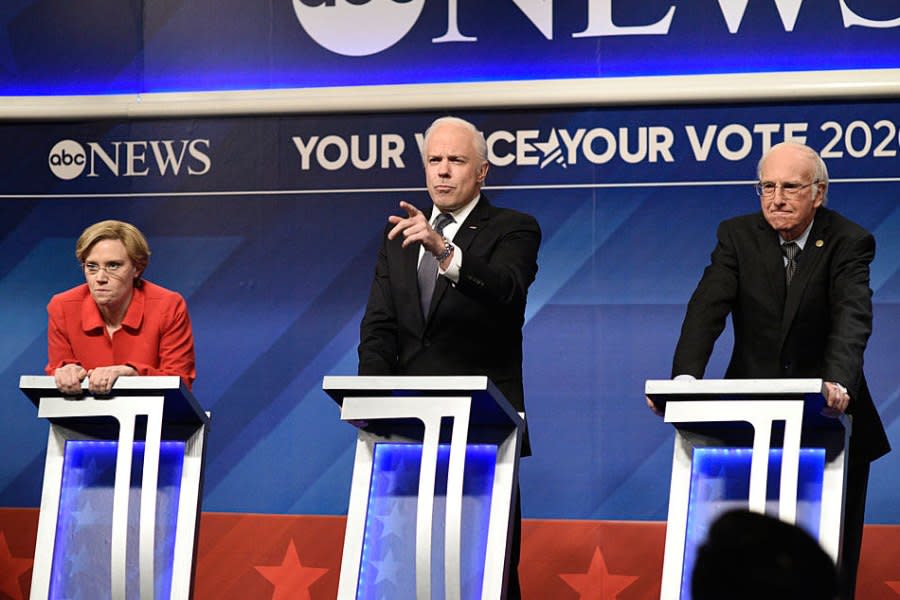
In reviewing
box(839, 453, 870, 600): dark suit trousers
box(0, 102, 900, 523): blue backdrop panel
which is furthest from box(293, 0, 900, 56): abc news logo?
box(839, 453, 870, 600): dark suit trousers

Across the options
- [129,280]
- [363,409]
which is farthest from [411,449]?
[129,280]

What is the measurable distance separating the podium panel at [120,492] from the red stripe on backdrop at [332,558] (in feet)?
5.19

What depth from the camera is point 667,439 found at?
5102 mm

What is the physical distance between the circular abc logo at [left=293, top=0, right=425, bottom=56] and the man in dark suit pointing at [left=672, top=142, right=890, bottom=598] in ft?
6.27

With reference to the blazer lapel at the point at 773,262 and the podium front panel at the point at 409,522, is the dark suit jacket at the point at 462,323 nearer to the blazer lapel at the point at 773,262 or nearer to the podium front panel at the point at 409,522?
the podium front panel at the point at 409,522

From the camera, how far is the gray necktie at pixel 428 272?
12.8 ft

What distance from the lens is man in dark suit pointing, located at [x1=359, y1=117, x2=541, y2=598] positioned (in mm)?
3846

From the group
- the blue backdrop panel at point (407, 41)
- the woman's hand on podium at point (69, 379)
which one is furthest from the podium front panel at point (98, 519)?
the blue backdrop panel at point (407, 41)

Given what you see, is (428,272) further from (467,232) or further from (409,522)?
(409,522)

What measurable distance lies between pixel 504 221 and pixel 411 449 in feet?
2.43

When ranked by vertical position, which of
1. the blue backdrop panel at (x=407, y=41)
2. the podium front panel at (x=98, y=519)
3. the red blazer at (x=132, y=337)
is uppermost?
the blue backdrop panel at (x=407, y=41)

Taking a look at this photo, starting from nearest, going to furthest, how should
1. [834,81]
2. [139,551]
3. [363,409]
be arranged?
[363,409] < [139,551] < [834,81]

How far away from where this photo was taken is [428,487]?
3.40 meters

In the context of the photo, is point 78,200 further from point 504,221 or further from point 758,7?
point 758,7
